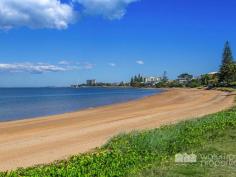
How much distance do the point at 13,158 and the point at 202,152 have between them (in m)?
6.01

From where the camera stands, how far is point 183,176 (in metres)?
7.13

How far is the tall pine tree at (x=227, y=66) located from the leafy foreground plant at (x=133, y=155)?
9383 centimetres

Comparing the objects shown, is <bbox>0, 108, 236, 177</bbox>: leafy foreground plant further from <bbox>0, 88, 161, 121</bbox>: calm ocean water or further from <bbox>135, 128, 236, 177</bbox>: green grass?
<bbox>0, 88, 161, 121</bbox>: calm ocean water

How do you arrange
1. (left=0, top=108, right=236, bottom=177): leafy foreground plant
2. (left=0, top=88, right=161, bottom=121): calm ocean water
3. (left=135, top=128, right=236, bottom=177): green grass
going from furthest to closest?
1. (left=0, top=88, right=161, bottom=121): calm ocean water
2. (left=0, top=108, right=236, bottom=177): leafy foreground plant
3. (left=135, top=128, right=236, bottom=177): green grass

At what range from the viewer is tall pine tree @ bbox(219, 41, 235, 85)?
104m

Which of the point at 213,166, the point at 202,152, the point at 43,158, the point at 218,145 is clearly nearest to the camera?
the point at 213,166

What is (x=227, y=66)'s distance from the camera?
105125mm

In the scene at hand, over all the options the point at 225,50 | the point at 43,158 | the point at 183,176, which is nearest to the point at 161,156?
the point at 183,176

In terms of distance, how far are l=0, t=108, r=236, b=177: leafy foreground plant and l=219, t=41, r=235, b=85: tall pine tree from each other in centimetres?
9383

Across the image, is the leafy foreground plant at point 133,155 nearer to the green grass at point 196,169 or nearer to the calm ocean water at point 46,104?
the green grass at point 196,169

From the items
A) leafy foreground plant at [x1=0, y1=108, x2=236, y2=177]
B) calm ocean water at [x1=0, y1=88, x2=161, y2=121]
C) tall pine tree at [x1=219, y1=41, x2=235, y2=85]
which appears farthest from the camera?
tall pine tree at [x1=219, y1=41, x2=235, y2=85]

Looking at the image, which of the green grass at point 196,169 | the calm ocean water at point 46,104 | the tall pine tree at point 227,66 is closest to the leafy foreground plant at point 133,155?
the green grass at point 196,169

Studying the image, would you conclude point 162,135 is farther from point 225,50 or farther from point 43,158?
point 225,50

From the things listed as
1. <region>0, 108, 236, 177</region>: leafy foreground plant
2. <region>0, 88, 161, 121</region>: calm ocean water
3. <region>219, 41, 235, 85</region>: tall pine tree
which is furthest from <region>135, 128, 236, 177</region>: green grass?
<region>219, 41, 235, 85</region>: tall pine tree
